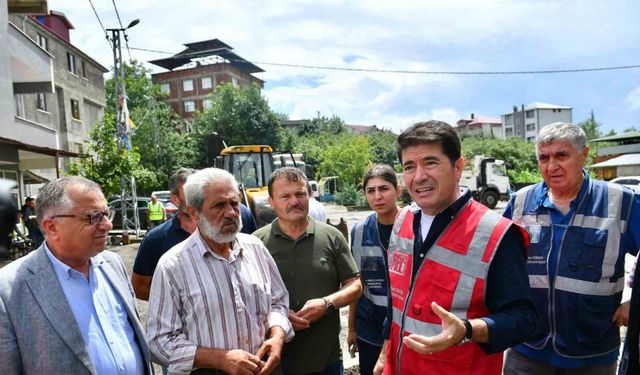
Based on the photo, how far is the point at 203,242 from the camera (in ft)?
7.94

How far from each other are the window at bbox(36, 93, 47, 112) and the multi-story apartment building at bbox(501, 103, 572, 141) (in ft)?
261

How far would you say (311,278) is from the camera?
9.45 ft

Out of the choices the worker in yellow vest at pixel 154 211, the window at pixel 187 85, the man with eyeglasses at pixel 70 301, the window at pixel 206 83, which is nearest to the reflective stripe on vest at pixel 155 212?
the worker in yellow vest at pixel 154 211

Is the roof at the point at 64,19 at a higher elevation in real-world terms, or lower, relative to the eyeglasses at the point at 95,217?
higher

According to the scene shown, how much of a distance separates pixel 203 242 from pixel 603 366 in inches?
88.7

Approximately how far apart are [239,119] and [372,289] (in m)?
38.2

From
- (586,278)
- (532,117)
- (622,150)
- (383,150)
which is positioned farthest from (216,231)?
(532,117)

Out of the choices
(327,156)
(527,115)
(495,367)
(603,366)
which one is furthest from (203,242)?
(527,115)

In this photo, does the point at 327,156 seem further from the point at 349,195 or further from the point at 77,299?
the point at 77,299

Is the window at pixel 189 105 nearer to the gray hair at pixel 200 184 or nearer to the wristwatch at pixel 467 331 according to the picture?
the gray hair at pixel 200 184

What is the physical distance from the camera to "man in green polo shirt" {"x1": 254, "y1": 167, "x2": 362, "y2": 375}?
280cm

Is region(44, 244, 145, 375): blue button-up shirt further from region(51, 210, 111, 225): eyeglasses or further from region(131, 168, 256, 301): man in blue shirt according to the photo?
region(131, 168, 256, 301): man in blue shirt

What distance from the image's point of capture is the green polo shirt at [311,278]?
2816mm

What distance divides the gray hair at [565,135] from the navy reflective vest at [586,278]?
261 millimetres
